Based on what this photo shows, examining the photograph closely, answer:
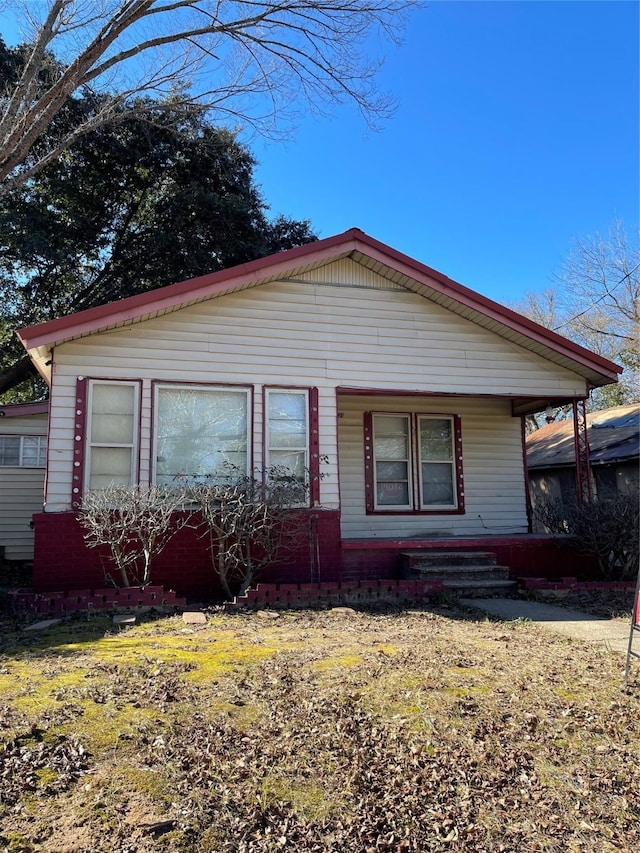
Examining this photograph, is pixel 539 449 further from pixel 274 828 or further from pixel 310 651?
pixel 274 828

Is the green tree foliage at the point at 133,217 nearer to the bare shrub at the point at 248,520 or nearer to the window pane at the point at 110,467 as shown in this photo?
the window pane at the point at 110,467

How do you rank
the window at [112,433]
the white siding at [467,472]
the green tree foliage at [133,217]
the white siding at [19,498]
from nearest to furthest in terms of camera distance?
the window at [112,433] < the white siding at [467,472] < the white siding at [19,498] < the green tree foliage at [133,217]

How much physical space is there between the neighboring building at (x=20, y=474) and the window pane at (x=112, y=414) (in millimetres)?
6000

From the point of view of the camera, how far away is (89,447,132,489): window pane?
28.2ft

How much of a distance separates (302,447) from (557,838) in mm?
6869

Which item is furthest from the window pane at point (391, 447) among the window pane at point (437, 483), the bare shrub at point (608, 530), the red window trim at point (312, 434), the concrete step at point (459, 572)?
the bare shrub at point (608, 530)

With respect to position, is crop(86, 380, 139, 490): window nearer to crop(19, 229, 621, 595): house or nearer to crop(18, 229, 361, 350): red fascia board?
crop(19, 229, 621, 595): house

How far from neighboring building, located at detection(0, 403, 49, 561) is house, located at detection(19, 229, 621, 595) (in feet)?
15.0

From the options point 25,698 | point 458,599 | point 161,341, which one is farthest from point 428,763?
point 161,341

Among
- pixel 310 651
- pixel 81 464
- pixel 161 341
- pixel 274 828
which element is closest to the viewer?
pixel 274 828

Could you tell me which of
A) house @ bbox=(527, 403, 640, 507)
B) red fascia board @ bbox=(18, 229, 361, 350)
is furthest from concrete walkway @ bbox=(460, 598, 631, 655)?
house @ bbox=(527, 403, 640, 507)

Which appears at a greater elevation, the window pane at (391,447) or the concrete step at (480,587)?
the window pane at (391,447)

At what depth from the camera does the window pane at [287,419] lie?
9.42 metres

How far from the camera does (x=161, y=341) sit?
29.7 ft
